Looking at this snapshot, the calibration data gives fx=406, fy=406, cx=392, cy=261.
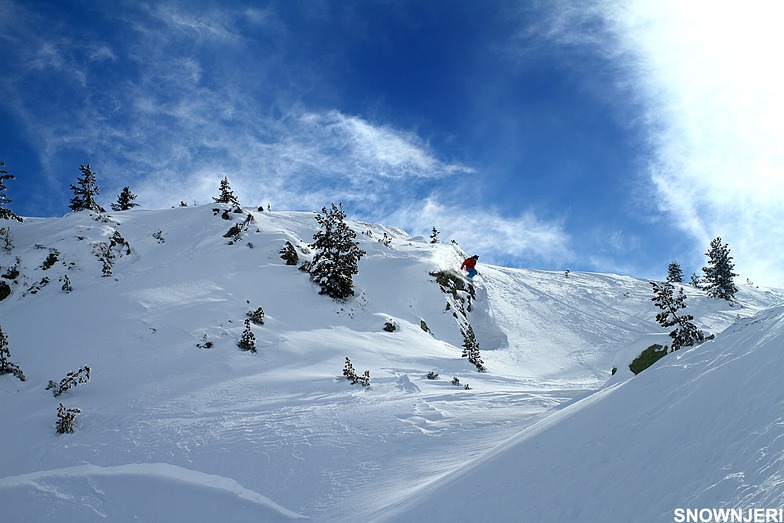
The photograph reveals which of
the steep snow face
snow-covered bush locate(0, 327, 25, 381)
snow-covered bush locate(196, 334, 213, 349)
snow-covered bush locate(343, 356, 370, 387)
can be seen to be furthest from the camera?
snow-covered bush locate(196, 334, 213, 349)

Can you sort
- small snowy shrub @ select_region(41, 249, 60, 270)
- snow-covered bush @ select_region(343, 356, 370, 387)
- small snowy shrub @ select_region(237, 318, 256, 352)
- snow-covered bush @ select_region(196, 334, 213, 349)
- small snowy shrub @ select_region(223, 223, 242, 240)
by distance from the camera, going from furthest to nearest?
small snowy shrub @ select_region(223, 223, 242, 240) → small snowy shrub @ select_region(41, 249, 60, 270) → small snowy shrub @ select_region(237, 318, 256, 352) → snow-covered bush @ select_region(196, 334, 213, 349) → snow-covered bush @ select_region(343, 356, 370, 387)

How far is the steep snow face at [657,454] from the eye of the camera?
3.51 meters

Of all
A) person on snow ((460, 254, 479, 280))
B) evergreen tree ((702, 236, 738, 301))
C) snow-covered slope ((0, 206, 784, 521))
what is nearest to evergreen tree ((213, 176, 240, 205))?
snow-covered slope ((0, 206, 784, 521))

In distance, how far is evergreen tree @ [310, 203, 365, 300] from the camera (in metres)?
23.7

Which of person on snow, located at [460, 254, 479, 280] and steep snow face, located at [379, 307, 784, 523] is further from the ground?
person on snow, located at [460, 254, 479, 280]

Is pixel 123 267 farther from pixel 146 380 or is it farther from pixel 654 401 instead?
pixel 654 401

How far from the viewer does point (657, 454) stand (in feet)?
14.2

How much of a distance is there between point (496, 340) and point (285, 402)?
2138 centimetres

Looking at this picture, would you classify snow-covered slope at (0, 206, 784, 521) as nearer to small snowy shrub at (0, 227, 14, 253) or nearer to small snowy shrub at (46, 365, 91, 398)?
small snowy shrub at (46, 365, 91, 398)

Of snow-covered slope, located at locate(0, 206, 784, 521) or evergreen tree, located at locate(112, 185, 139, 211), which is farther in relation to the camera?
evergreen tree, located at locate(112, 185, 139, 211)

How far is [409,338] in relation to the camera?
22.1 metres

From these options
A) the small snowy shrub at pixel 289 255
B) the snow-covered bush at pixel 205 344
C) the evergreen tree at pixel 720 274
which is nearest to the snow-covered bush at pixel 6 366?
the snow-covered bush at pixel 205 344

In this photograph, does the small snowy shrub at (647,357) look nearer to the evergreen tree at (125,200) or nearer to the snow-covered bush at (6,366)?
the snow-covered bush at (6,366)

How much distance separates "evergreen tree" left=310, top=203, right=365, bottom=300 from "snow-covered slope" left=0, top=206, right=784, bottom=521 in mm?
803
